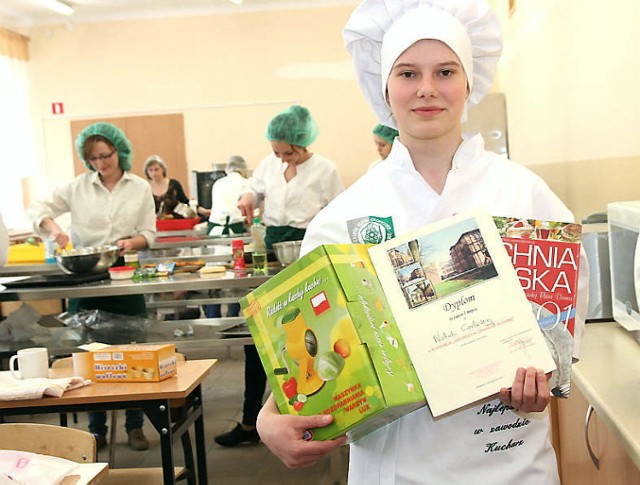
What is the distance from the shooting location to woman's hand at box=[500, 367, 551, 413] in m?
1.05

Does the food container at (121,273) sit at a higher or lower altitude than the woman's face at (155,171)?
lower

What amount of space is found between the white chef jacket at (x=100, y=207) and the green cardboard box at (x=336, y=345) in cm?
321

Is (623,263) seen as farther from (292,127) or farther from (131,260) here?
(131,260)

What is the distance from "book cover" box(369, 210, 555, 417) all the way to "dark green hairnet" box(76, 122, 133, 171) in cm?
319

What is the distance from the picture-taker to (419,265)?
1.10 m

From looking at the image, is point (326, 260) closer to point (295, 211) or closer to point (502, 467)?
point (502, 467)

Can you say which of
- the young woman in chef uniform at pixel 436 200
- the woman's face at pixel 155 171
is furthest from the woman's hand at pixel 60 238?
the woman's face at pixel 155 171

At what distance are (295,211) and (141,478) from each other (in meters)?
2.21

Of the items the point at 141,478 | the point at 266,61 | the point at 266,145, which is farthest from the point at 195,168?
the point at 141,478

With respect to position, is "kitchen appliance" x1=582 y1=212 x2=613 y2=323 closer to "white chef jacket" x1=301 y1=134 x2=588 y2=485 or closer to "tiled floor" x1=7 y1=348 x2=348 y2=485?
"white chef jacket" x1=301 y1=134 x2=588 y2=485

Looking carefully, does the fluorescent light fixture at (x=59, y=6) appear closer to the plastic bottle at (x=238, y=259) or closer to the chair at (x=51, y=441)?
the plastic bottle at (x=238, y=259)

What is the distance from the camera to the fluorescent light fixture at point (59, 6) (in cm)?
798

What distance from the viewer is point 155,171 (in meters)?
7.32
